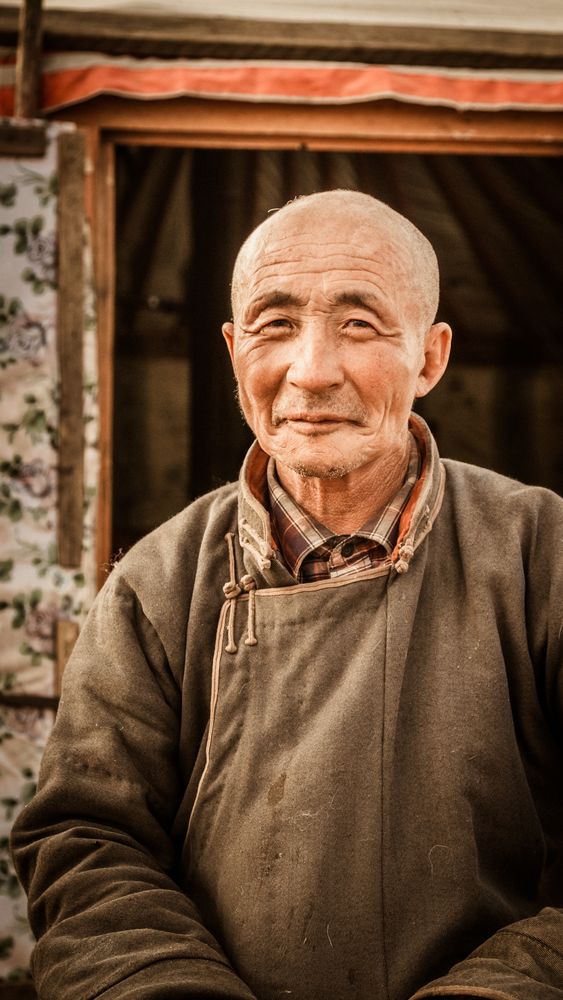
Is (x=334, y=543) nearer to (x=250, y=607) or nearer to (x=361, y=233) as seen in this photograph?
(x=250, y=607)

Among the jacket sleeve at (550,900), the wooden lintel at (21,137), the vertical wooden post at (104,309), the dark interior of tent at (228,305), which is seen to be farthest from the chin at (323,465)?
the dark interior of tent at (228,305)

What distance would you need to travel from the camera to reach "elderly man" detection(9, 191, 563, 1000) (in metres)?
1.45

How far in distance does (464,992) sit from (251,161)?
3.38m

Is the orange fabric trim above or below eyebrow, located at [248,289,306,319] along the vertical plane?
above

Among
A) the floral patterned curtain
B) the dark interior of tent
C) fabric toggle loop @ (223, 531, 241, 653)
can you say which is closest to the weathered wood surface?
the floral patterned curtain

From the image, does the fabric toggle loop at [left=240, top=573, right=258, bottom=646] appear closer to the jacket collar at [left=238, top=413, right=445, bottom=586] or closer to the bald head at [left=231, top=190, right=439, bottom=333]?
the jacket collar at [left=238, top=413, right=445, bottom=586]

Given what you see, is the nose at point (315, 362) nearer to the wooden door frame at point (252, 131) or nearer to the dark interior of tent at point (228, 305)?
the wooden door frame at point (252, 131)

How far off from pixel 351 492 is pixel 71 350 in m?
1.80

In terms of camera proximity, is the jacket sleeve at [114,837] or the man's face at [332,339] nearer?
the jacket sleeve at [114,837]

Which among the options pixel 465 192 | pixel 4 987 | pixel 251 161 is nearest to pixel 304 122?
pixel 251 161

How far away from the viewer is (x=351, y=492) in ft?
5.65

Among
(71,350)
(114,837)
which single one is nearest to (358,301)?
(114,837)

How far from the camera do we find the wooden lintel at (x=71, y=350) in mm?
3182

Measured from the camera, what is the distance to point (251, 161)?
12.9 feet
